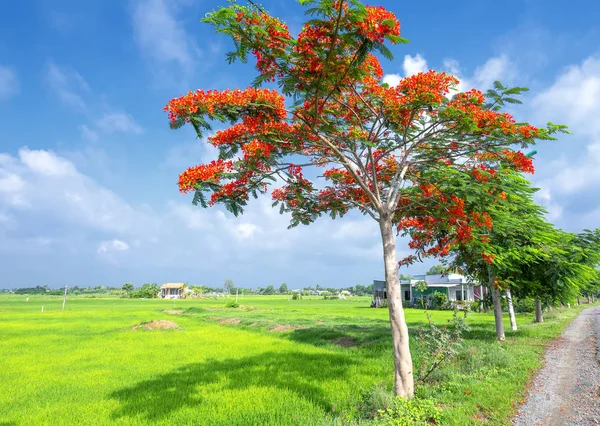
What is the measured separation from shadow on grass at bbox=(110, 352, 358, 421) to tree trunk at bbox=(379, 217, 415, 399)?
2.00m

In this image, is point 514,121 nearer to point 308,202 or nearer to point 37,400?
point 308,202

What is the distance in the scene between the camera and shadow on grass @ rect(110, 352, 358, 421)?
8.52 meters

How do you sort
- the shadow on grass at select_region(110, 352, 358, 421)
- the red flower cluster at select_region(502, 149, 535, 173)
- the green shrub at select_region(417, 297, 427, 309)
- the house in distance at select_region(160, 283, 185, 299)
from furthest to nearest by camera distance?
the house in distance at select_region(160, 283, 185, 299)
the green shrub at select_region(417, 297, 427, 309)
the shadow on grass at select_region(110, 352, 358, 421)
the red flower cluster at select_region(502, 149, 535, 173)

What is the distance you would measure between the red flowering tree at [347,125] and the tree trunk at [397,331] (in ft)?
0.07

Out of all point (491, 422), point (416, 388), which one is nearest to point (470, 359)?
point (416, 388)

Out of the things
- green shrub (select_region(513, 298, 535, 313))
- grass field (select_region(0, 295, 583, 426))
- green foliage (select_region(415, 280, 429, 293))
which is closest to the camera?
grass field (select_region(0, 295, 583, 426))

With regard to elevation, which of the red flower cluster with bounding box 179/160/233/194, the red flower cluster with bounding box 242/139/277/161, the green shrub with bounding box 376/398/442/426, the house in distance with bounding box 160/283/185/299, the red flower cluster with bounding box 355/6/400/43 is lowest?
the house in distance with bounding box 160/283/185/299

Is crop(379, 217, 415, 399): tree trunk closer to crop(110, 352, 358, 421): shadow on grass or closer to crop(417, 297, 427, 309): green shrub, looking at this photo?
crop(110, 352, 358, 421): shadow on grass

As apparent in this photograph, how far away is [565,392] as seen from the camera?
8320mm

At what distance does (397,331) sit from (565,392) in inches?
195

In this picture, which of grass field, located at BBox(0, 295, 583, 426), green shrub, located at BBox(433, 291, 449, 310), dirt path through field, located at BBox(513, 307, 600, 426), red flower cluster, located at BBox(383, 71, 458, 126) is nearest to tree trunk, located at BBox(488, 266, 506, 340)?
grass field, located at BBox(0, 295, 583, 426)

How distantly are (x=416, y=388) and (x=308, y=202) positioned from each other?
18.2 ft

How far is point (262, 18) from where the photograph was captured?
5523mm

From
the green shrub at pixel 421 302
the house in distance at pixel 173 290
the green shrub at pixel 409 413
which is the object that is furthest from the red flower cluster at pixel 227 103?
the house in distance at pixel 173 290
